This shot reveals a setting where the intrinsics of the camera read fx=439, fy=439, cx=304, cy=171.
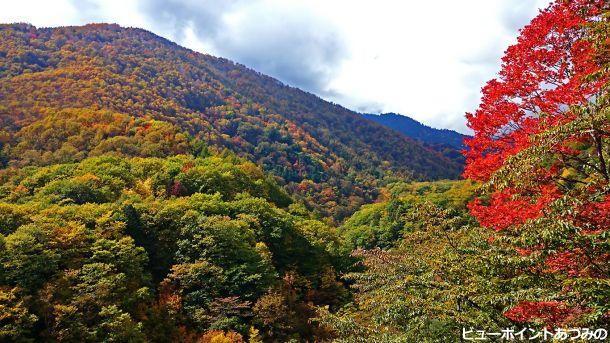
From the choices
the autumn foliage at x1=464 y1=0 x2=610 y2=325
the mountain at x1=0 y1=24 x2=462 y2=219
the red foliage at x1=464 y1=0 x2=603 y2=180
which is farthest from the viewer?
the mountain at x1=0 y1=24 x2=462 y2=219

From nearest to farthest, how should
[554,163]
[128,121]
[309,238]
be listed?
1. [554,163]
2. [309,238]
3. [128,121]

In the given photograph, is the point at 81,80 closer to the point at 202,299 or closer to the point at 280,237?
the point at 280,237

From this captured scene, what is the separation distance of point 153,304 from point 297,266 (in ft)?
65.4

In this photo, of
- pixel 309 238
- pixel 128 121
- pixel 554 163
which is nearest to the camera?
pixel 554 163

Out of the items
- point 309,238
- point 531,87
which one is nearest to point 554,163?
point 531,87

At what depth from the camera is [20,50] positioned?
14850cm

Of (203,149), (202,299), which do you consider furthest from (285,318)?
(203,149)

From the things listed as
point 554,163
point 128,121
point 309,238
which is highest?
point 128,121

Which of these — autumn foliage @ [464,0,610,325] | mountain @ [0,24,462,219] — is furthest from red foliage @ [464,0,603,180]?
mountain @ [0,24,462,219]

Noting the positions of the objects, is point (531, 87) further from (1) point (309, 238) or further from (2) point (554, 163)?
(1) point (309, 238)

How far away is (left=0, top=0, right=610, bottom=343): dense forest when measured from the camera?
8.76 m

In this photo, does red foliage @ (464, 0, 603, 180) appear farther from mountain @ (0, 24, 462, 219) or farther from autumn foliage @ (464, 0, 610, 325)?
mountain @ (0, 24, 462, 219)

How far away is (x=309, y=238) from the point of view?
178 ft

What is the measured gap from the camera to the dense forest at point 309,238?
345 inches
